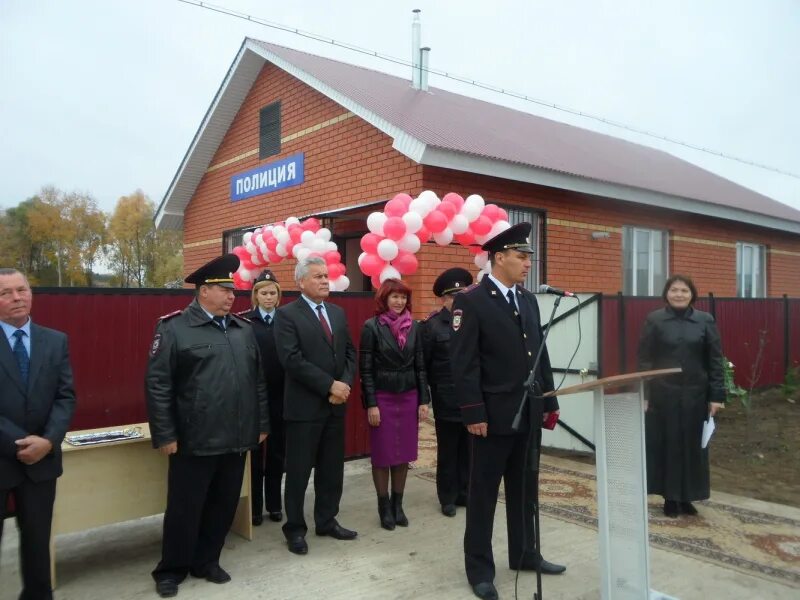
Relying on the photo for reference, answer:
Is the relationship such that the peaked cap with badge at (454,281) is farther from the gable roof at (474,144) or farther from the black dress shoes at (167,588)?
the gable roof at (474,144)

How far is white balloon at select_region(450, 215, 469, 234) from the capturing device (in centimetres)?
627

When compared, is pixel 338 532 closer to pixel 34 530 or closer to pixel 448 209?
pixel 34 530

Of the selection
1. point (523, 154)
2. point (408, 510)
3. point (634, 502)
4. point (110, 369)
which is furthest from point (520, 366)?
point (523, 154)

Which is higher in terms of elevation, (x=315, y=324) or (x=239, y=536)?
(x=315, y=324)

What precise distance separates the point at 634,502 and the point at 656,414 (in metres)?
2.09

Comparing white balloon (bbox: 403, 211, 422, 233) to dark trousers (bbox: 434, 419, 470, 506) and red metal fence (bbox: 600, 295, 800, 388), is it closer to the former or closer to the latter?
dark trousers (bbox: 434, 419, 470, 506)

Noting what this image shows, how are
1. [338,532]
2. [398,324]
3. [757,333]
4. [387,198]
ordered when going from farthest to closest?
[757,333]
[387,198]
[398,324]
[338,532]

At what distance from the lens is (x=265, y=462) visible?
16.0 ft

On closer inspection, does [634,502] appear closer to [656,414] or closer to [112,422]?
[656,414]

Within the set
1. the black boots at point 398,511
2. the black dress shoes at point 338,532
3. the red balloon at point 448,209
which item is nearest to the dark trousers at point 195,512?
the black dress shoes at point 338,532

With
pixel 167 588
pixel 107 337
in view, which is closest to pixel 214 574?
pixel 167 588

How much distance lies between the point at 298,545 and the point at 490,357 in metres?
1.79

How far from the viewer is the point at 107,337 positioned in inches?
190

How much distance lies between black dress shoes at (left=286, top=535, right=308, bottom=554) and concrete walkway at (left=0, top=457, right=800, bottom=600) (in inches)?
2.3
